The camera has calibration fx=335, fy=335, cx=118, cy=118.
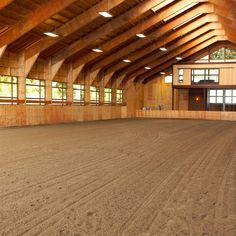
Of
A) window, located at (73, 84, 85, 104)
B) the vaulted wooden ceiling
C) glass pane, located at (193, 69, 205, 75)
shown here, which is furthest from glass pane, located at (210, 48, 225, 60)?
window, located at (73, 84, 85, 104)

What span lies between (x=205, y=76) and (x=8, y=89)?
20.8 meters

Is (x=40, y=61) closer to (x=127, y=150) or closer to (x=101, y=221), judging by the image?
(x=127, y=150)

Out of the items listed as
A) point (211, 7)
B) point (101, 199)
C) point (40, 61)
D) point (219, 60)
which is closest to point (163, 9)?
point (211, 7)

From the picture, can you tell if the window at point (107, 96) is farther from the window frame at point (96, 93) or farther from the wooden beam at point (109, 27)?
the wooden beam at point (109, 27)

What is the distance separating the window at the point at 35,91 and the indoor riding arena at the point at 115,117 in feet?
0.28

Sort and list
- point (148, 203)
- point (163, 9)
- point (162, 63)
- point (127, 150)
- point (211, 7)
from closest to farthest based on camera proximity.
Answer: point (148, 203) < point (127, 150) < point (163, 9) < point (211, 7) < point (162, 63)

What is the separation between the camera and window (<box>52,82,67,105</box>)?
74.4 feet

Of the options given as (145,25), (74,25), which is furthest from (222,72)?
(74,25)

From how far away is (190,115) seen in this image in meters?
32.5

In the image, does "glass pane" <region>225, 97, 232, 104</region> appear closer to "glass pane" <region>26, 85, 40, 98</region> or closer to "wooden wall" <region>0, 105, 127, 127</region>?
"wooden wall" <region>0, 105, 127, 127</region>

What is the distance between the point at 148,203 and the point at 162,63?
29766 mm

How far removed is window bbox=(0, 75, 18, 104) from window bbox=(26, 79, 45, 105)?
1167 mm

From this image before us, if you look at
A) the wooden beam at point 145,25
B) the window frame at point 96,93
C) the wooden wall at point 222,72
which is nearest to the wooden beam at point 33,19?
the wooden beam at point 145,25

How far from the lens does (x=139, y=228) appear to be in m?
3.11
